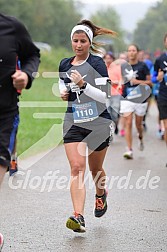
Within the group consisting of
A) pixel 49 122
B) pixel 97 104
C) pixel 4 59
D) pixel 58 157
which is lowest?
pixel 49 122

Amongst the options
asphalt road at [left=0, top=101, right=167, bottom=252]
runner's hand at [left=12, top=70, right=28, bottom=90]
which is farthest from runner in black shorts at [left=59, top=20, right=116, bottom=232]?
runner's hand at [left=12, top=70, right=28, bottom=90]

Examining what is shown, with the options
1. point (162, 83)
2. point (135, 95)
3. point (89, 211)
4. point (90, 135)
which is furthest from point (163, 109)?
point (90, 135)

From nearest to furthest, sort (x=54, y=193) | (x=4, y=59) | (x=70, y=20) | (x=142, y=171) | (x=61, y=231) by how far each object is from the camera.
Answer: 1. (x=4, y=59)
2. (x=61, y=231)
3. (x=54, y=193)
4. (x=142, y=171)
5. (x=70, y=20)

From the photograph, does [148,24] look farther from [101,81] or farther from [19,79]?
[19,79]

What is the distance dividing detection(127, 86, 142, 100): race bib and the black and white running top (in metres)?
5.84

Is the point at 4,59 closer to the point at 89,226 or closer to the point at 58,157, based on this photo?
the point at 89,226

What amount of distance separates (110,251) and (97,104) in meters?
1.50

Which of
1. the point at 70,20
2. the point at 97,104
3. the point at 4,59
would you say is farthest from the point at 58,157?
the point at 70,20

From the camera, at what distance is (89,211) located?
7418 mm

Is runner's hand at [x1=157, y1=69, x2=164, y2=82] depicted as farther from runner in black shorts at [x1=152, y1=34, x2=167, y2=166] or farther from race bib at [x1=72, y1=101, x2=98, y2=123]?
race bib at [x1=72, y1=101, x2=98, y2=123]

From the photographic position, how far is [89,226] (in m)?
6.75

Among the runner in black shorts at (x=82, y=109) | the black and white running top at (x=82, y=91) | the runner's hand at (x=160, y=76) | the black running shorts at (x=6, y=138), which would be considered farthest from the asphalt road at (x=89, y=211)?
the runner's hand at (x=160, y=76)

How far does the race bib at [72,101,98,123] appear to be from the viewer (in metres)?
6.51

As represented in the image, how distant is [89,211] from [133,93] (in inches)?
209
